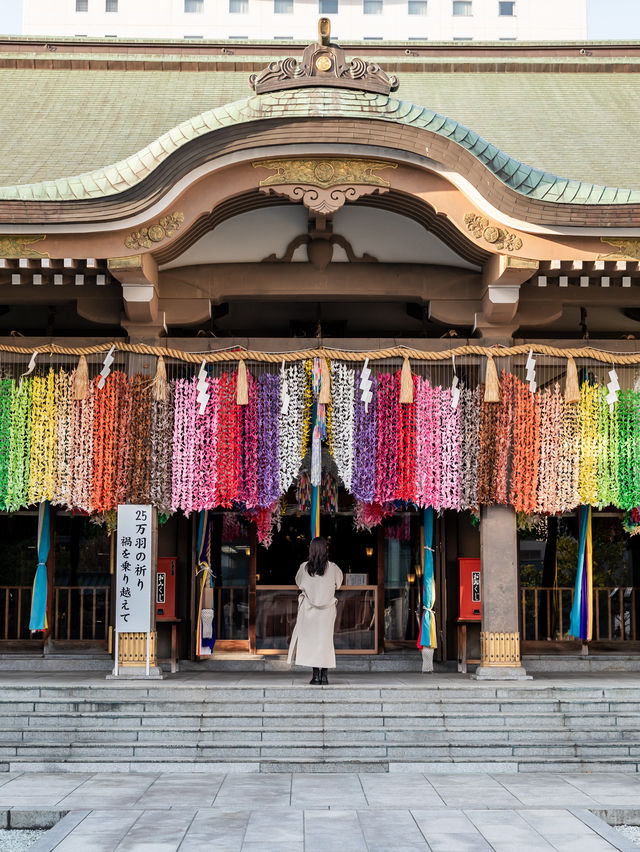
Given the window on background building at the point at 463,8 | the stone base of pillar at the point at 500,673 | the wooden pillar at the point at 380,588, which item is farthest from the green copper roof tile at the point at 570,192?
the window on background building at the point at 463,8

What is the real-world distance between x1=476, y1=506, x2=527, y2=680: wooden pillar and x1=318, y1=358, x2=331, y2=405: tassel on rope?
225 cm

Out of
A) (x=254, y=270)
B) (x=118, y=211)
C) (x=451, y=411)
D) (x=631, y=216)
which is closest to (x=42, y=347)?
(x=118, y=211)

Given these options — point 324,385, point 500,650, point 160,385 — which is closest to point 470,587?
point 500,650

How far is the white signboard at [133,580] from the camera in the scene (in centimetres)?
1097

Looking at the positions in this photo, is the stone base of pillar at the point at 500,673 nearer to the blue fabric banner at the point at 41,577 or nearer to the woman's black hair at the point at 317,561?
the woman's black hair at the point at 317,561

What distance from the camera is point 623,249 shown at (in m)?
11.1

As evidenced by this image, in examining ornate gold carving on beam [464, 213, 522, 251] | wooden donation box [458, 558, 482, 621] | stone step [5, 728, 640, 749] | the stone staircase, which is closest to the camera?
the stone staircase

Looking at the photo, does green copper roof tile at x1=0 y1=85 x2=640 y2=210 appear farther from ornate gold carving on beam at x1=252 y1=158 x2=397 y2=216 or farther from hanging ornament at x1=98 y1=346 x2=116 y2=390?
hanging ornament at x1=98 y1=346 x2=116 y2=390

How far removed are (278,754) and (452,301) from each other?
18.6ft

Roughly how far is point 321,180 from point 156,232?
1892 millimetres

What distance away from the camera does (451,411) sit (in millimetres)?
11609

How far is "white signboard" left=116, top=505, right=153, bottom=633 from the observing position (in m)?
11.0

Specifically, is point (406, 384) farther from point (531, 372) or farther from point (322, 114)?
point (322, 114)

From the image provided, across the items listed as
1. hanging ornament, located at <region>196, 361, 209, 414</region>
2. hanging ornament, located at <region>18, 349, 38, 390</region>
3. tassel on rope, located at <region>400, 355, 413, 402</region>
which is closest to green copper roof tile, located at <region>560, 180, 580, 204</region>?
tassel on rope, located at <region>400, 355, 413, 402</region>
